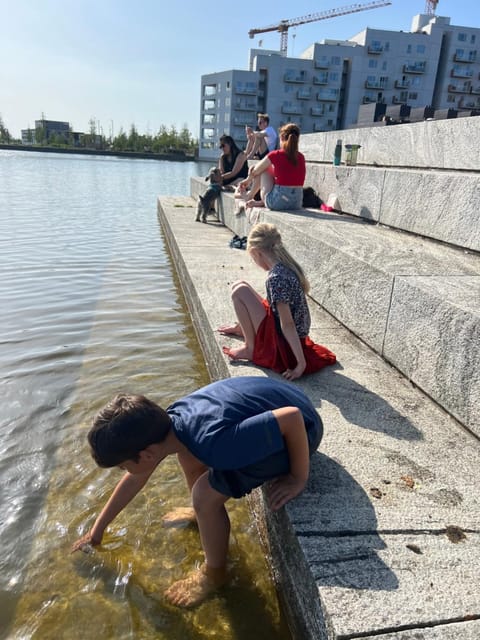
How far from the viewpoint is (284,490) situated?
6.84 feet

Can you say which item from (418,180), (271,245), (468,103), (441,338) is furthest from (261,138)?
(468,103)

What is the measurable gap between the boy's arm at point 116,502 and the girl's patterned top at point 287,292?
56.1 inches

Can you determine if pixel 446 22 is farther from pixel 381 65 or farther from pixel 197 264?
pixel 197 264

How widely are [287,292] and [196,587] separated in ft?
5.82

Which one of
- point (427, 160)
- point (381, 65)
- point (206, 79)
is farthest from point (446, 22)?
point (427, 160)

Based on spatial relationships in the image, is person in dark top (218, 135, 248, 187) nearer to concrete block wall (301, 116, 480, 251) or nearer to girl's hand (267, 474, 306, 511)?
concrete block wall (301, 116, 480, 251)

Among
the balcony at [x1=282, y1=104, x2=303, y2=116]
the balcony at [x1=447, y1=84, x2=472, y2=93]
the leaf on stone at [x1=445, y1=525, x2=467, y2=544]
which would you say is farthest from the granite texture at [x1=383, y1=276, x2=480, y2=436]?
the balcony at [x1=447, y1=84, x2=472, y2=93]

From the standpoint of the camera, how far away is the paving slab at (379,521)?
1.55 meters

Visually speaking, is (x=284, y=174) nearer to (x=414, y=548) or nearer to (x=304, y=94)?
(x=414, y=548)

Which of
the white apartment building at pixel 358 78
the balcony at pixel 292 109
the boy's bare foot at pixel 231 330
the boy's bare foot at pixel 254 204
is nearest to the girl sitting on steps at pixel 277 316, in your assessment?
the boy's bare foot at pixel 231 330

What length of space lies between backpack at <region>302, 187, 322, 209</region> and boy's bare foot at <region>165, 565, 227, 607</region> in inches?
259

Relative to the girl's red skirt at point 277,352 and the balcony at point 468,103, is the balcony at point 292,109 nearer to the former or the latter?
the balcony at point 468,103

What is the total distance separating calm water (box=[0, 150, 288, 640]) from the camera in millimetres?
2160

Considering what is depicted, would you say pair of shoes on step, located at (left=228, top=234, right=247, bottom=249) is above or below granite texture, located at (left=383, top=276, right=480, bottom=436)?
below
